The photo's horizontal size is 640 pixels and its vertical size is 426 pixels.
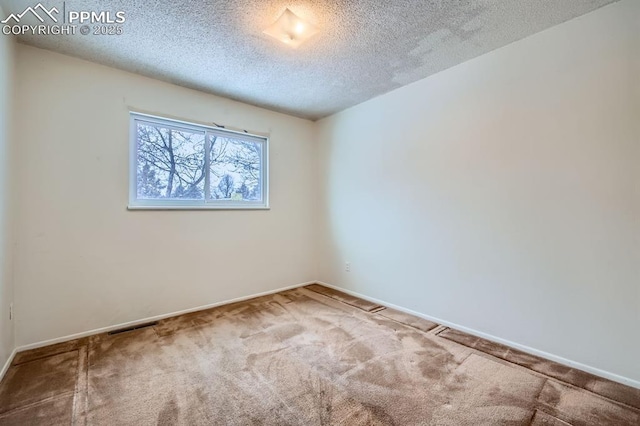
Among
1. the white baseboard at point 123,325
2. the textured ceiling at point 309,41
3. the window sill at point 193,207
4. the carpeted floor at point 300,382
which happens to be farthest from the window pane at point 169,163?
the carpeted floor at point 300,382

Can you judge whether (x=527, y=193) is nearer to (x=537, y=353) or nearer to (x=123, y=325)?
(x=537, y=353)

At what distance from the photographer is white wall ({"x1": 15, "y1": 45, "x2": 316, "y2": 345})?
224cm

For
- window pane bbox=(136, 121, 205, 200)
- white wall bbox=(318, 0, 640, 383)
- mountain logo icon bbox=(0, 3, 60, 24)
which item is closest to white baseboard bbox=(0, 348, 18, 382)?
window pane bbox=(136, 121, 205, 200)

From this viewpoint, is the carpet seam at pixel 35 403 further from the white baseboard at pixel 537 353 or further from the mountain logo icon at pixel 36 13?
the white baseboard at pixel 537 353

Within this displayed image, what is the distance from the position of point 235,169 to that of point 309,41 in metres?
1.85

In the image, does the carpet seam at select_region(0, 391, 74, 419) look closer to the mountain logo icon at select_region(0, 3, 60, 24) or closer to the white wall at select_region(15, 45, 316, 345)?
the white wall at select_region(15, 45, 316, 345)

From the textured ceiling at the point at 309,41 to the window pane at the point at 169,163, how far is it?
0.56 meters

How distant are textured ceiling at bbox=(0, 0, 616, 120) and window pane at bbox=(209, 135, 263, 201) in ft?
2.24

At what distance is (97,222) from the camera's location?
2508 millimetres

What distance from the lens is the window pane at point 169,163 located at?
2811mm

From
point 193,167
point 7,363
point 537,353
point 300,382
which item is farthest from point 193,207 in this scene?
point 537,353

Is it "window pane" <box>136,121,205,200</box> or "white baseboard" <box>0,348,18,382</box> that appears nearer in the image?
"white baseboard" <box>0,348,18,382</box>

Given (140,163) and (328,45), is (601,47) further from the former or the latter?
(140,163)

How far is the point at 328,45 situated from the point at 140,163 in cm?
217
